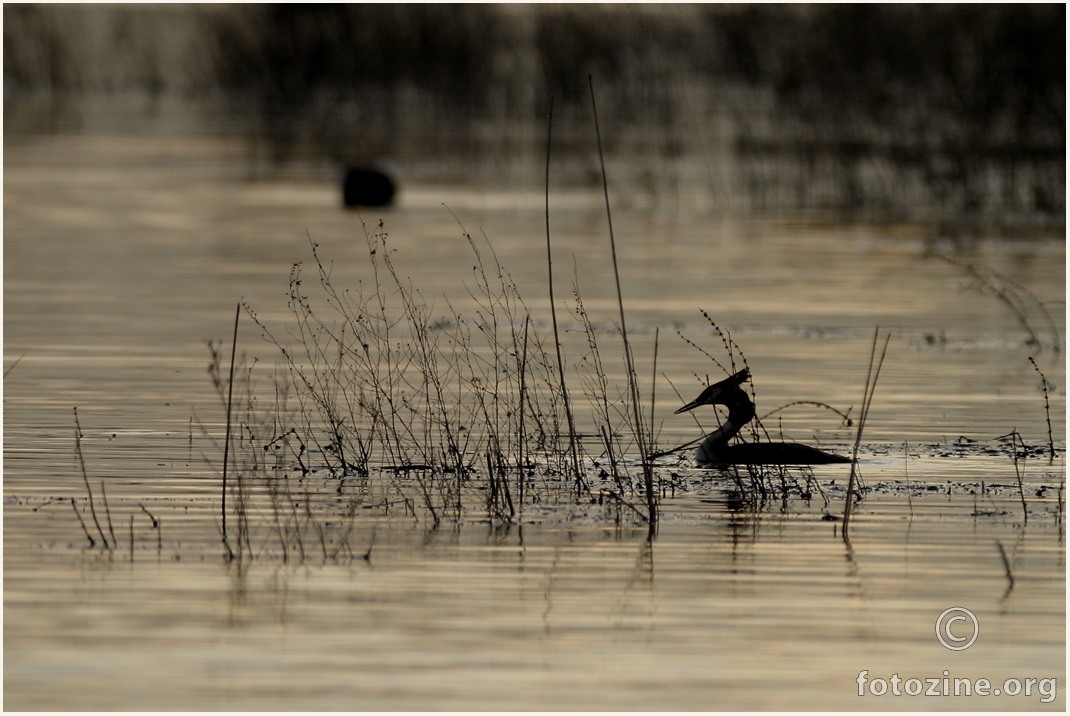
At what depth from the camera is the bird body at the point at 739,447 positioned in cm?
1217

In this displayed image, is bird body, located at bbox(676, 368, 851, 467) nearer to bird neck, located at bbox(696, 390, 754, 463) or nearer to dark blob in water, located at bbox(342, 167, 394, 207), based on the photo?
bird neck, located at bbox(696, 390, 754, 463)

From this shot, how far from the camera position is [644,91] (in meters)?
43.6

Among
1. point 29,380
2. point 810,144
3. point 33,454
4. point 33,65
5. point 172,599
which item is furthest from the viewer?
point 33,65

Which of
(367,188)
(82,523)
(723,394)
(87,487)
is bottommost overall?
(82,523)

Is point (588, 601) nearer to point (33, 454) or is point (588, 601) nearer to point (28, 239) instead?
point (33, 454)

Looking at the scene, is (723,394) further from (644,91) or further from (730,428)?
(644,91)

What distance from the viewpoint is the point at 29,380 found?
15.4 metres

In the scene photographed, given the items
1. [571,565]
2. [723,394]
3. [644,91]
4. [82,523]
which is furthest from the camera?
[644,91]

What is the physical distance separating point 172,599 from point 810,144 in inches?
1074

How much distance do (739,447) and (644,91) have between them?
31712 mm

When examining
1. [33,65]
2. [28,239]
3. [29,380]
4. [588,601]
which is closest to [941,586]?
[588,601]

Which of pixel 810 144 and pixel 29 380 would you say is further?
pixel 810 144

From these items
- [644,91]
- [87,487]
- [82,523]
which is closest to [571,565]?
[82,523]

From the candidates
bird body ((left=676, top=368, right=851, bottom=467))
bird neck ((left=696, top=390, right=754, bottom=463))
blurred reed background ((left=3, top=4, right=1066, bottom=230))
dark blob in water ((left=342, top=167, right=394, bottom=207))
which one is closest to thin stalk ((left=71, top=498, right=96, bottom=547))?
bird body ((left=676, top=368, right=851, bottom=467))
